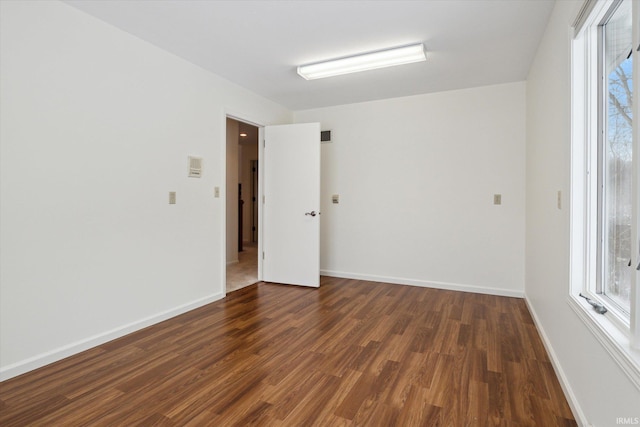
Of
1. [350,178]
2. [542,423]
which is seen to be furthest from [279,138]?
[542,423]

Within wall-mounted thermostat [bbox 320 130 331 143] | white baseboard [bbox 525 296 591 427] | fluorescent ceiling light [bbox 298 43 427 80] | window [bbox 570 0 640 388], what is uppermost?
fluorescent ceiling light [bbox 298 43 427 80]

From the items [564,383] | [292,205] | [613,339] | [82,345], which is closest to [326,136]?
[292,205]

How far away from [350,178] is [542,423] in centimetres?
352

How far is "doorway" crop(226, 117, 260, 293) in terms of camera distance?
16.3ft

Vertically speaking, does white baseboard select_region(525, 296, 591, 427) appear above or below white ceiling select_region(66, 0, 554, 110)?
below

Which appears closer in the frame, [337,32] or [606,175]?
[606,175]

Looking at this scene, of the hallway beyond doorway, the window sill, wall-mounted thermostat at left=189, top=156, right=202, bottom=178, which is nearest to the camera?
the window sill

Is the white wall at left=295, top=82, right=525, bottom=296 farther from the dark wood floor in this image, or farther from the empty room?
the dark wood floor

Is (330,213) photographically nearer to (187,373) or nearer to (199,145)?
(199,145)

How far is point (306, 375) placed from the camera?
206cm

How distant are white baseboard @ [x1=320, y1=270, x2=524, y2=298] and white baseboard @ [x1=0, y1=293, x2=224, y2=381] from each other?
7.17ft

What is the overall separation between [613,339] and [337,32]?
263cm

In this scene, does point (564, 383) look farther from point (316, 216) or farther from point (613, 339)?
point (316, 216)

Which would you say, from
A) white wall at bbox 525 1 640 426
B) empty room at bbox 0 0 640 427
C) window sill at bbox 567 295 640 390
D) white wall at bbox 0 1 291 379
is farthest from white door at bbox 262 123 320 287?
window sill at bbox 567 295 640 390
